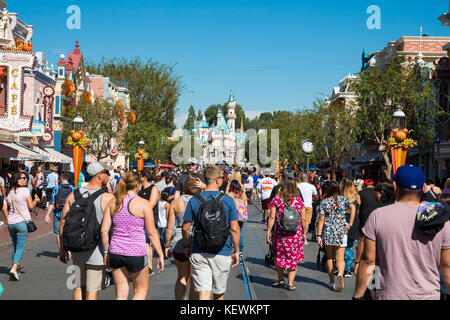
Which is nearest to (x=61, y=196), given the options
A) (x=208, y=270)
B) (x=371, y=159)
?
(x=208, y=270)

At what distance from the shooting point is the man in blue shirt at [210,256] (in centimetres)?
606

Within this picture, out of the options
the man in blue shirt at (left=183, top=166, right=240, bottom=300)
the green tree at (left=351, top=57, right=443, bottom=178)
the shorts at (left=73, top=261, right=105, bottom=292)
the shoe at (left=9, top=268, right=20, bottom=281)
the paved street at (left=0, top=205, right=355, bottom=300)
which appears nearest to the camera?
the man in blue shirt at (left=183, top=166, right=240, bottom=300)

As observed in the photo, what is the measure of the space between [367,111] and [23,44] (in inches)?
735

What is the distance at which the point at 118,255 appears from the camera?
19.9 ft

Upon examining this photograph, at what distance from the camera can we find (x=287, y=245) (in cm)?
898

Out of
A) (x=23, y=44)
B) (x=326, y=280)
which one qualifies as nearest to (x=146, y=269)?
(x=326, y=280)

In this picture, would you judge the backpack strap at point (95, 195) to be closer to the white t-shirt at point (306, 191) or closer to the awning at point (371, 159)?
the white t-shirt at point (306, 191)

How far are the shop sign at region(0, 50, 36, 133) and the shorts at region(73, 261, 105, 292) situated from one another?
21.7 m

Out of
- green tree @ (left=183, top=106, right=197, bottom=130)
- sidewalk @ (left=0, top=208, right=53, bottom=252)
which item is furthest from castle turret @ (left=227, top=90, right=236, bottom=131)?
sidewalk @ (left=0, top=208, right=53, bottom=252)

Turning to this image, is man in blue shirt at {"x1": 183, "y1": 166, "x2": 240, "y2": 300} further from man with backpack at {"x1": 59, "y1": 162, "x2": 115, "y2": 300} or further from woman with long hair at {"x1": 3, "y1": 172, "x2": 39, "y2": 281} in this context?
woman with long hair at {"x1": 3, "y1": 172, "x2": 39, "y2": 281}

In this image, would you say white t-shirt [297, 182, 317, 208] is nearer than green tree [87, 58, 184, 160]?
Yes

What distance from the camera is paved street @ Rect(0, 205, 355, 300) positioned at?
8.37 metres

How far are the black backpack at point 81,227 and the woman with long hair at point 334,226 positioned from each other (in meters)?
4.18
